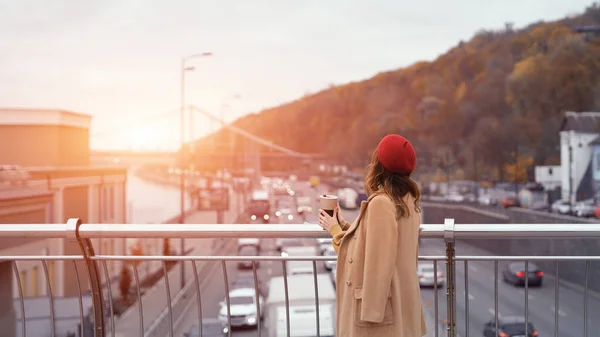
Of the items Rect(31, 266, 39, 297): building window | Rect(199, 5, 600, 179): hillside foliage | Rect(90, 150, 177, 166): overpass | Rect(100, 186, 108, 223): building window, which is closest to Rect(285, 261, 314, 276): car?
Rect(31, 266, 39, 297): building window

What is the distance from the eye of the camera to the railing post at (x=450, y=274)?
7.64 ft

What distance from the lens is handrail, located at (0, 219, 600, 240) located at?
234cm

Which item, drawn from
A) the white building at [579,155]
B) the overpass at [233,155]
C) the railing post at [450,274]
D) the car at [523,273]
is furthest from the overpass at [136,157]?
the railing post at [450,274]

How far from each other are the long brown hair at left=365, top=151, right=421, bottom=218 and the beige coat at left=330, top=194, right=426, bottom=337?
3cm

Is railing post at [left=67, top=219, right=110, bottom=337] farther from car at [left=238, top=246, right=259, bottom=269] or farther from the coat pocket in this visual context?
the coat pocket

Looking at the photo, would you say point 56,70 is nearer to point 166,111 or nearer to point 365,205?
point 166,111

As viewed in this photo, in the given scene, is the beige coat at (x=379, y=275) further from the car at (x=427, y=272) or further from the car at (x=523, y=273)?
the car at (x=523, y=273)

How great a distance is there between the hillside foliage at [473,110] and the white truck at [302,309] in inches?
1063

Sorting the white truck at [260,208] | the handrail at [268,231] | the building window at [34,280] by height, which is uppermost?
the handrail at [268,231]

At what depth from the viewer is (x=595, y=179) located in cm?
3128

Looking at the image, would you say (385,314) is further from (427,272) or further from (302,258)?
(427,272)

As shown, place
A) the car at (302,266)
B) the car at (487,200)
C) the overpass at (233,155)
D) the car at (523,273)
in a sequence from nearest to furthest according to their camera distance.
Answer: the car at (523,273)
the car at (302,266)
the car at (487,200)
the overpass at (233,155)

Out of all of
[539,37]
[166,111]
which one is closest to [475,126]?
[539,37]

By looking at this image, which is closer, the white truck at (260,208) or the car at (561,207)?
the white truck at (260,208)
